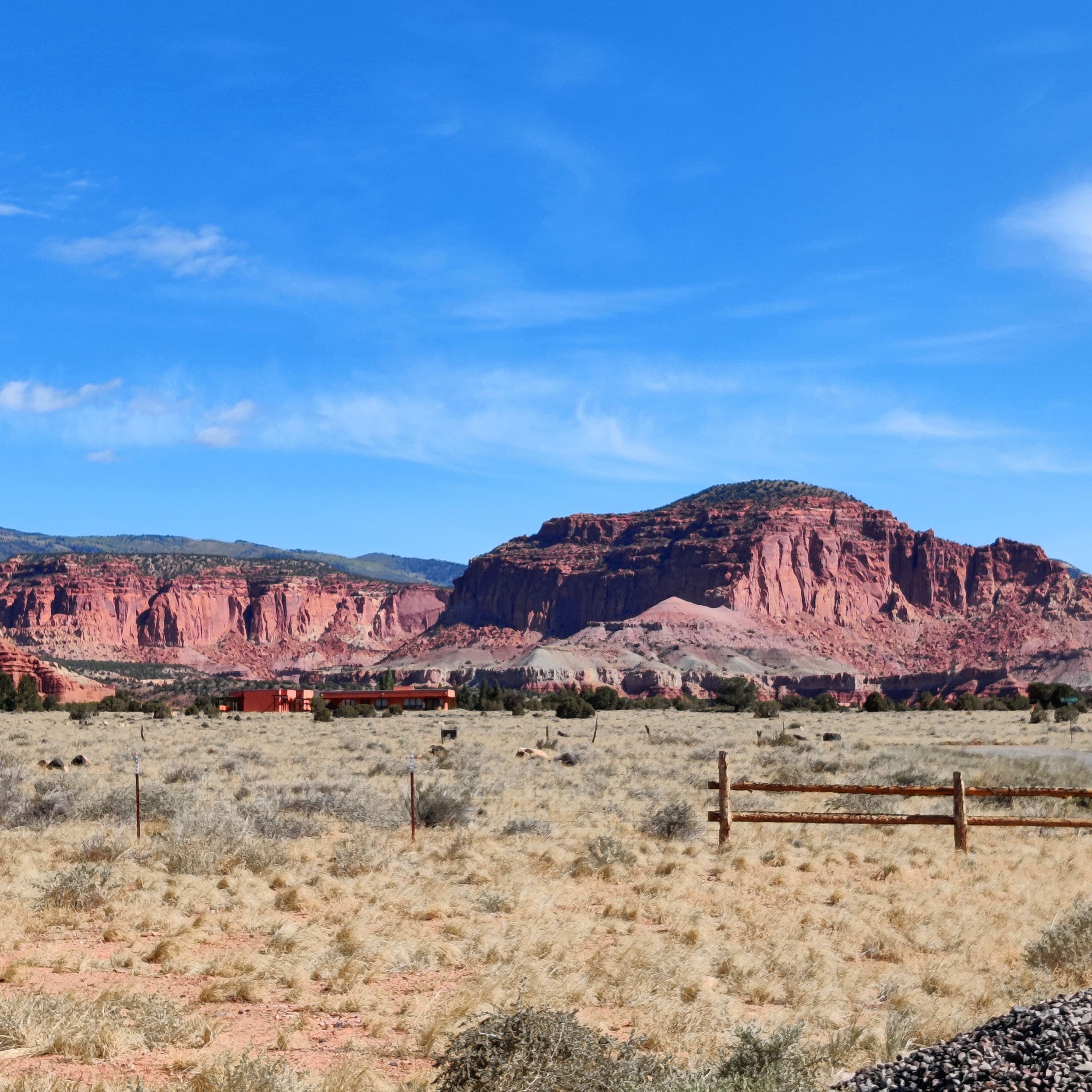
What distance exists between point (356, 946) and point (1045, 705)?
62984mm

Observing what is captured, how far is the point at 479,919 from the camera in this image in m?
10.7

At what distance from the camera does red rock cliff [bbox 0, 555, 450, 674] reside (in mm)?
173250

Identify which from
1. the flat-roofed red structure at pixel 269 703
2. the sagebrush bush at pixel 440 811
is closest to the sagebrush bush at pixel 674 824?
the sagebrush bush at pixel 440 811

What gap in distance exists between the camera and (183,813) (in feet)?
49.9

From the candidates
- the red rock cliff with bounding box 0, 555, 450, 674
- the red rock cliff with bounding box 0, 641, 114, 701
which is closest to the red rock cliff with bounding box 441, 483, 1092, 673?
the red rock cliff with bounding box 0, 555, 450, 674

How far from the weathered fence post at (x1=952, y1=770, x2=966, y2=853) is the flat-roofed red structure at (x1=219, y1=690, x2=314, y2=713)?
196 feet

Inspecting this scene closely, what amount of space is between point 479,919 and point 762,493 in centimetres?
17693

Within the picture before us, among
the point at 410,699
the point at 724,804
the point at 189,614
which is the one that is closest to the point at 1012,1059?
the point at 724,804

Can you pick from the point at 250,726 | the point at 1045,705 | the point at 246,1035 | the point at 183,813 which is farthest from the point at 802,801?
the point at 1045,705

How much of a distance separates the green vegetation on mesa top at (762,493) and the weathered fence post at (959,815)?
160497mm

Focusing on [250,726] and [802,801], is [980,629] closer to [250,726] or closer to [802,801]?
[250,726]

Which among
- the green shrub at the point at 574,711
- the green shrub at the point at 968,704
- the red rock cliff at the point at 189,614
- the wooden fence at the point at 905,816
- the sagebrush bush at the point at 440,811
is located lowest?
the green shrub at the point at 968,704

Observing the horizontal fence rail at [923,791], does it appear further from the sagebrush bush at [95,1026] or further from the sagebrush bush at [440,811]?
the sagebrush bush at [95,1026]

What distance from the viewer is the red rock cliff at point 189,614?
173m
